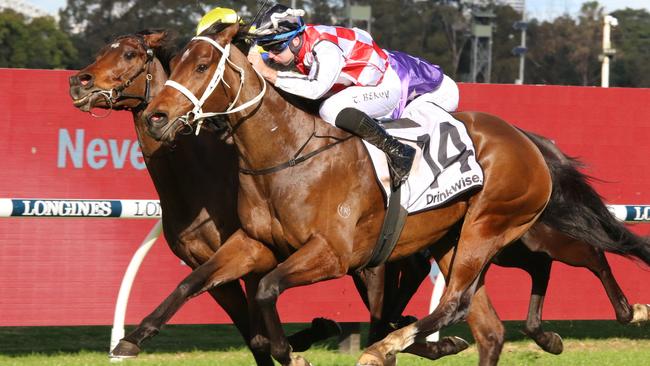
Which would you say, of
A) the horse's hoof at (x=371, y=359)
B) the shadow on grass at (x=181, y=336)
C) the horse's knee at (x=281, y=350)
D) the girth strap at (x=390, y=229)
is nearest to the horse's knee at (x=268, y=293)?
the horse's knee at (x=281, y=350)

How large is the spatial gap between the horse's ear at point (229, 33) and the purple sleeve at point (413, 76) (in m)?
0.89

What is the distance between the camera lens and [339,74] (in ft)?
14.7

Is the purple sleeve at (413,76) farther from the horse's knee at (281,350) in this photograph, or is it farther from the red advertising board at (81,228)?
the red advertising board at (81,228)

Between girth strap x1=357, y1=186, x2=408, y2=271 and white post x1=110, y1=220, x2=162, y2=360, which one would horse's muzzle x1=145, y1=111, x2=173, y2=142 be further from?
white post x1=110, y1=220, x2=162, y2=360

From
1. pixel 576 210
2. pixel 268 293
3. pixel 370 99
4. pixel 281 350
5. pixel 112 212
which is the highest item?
pixel 370 99

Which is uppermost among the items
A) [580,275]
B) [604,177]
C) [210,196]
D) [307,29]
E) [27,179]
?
[307,29]

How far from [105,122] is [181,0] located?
2268 centimetres

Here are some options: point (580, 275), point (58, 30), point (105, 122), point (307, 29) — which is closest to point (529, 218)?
point (307, 29)

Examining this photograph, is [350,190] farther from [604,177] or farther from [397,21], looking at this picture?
[397,21]

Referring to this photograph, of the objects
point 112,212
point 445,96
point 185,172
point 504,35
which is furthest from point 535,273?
point 504,35

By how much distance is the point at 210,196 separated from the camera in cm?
489

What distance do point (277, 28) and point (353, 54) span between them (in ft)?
1.31

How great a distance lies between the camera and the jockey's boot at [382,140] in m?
4.46

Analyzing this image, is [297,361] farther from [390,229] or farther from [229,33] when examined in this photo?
[229,33]
